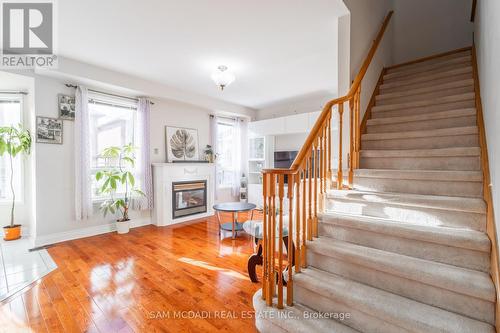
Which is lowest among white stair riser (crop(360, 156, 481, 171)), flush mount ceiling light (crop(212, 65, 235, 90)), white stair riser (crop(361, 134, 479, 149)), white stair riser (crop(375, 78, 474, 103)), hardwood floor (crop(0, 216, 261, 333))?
hardwood floor (crop(0, 216, 261, 333))

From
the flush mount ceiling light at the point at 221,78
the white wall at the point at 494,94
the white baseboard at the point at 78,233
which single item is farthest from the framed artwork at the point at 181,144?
the white wall at the point at 494,94

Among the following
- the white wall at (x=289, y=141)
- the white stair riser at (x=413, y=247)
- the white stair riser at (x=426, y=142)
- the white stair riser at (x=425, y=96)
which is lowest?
the white stair riser at (x=413, y=247)

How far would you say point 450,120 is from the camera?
2.43 metres

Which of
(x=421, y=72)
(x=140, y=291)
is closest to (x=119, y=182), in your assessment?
(x=140, y=291)

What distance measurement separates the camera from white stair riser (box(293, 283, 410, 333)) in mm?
1351

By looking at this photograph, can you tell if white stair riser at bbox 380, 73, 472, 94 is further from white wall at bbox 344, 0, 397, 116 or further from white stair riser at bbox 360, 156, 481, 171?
white stair riser at bbox 360, 156, 481, 171

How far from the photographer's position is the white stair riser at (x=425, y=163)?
1.98 meters

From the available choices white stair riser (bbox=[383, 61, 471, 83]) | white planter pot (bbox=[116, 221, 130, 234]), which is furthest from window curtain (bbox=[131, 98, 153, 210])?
white stair riser (bbox=[383, 61, 471, 83])

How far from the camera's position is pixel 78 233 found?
3863mm

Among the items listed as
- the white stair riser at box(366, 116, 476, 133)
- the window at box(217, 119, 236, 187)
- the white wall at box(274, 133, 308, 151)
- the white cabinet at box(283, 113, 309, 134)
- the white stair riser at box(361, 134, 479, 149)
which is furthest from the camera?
the window at box(217, 119, 236, 187)

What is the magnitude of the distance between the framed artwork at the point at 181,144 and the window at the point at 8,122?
2.38m

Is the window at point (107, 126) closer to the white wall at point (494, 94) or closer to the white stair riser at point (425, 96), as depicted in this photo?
the white stair riser at point (425, 96)

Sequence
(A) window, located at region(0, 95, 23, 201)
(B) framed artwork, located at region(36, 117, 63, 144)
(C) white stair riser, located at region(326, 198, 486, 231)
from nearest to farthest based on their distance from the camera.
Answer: (C) white stair riser, located at region(326, 198, 486, 231) < (B) framed artwork, located at region(36, 117, 63, 144) < (A) window, located at region(0, 95, 23, 201)

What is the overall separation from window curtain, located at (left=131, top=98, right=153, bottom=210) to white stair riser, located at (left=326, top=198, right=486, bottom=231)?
3.69 m
